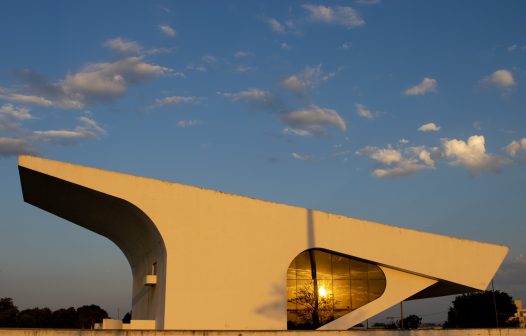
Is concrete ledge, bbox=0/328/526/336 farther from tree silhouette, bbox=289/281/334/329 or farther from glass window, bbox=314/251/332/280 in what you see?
glass window, bbox=314/251/332/280

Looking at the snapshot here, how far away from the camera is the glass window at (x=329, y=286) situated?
23.9 metres

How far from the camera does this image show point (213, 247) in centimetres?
2156

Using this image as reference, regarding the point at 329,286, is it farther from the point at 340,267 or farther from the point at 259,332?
the point at 259,332

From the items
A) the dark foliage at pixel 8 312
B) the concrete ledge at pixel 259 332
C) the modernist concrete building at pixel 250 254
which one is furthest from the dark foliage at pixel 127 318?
the concrete ledge at pixel 259 332

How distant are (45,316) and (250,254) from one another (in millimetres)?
36415

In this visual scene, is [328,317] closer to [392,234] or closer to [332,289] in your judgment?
[332,289]

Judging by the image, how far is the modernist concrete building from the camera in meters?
20.9

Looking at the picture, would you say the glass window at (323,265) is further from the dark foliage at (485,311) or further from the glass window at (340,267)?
the dark foliage at (485,311)

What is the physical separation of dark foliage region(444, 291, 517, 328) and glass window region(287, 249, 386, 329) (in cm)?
2643

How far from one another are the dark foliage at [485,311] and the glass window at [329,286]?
86.7 ft

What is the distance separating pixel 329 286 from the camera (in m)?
24.6

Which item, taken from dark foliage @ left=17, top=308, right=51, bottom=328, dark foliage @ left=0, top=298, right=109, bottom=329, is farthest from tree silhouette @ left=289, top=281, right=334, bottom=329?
dark foliage @ left=17, top=308, right=51, bottom=328

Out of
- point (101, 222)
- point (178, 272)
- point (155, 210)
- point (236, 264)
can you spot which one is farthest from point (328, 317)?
point (101, 222)

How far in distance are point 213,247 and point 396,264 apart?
7.92 meters
